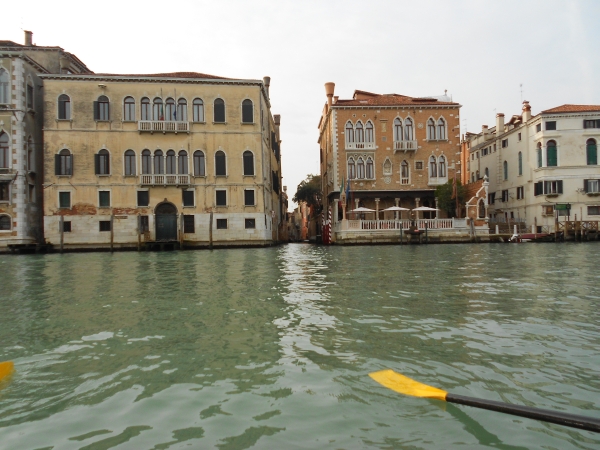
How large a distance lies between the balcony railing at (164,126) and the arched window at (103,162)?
2350 mm

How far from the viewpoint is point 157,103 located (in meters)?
27.4

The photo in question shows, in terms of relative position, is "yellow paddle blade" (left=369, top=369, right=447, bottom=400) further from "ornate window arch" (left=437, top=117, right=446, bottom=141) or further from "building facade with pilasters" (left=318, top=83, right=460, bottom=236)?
"ornate window arch" (left=437, top=117, right=446, bottom=141)

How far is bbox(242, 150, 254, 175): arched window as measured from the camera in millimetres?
28109

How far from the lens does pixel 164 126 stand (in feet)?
88.9

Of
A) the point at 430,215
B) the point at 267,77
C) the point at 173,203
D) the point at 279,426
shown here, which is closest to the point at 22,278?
the point at 279,426

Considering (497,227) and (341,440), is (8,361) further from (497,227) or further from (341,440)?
(497,227)

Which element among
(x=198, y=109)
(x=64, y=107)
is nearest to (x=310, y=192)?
(x=198, y=109)

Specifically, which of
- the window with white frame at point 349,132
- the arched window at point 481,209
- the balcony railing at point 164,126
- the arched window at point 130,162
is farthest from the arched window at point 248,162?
the arched window at point 481,209

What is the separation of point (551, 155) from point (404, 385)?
32770mm

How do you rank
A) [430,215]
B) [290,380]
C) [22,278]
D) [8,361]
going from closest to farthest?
[290,380] < [8,361] < [22,278] < [430,215]

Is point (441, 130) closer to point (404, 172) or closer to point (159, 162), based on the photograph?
point (404, 172)

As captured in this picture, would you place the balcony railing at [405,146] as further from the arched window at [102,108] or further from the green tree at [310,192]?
the arched window at [102,108]

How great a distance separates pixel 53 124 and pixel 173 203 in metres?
7.61

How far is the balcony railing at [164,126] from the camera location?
26922 mm
